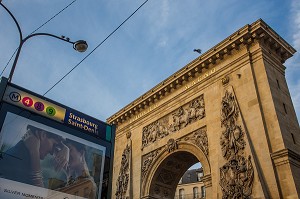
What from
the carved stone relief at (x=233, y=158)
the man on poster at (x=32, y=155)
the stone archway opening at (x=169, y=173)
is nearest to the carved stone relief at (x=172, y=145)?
the stone archway opening at (x=169, y=173)

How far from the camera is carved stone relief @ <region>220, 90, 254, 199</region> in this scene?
1447 cm

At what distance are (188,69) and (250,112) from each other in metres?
5.53

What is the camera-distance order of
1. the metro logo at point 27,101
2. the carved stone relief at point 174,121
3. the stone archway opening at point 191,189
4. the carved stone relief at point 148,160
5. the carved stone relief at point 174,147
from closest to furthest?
1. the metro logo at point 27,101
2. the carved stone relief at point 174,147
3. the carved stone relief at point 174,121
4. the carved stone relief at point 148,160
5. the stone archway opening at point 191,189


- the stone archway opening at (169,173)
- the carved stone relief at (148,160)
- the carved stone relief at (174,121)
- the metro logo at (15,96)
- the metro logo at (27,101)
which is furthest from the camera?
the carved stone relief at (148,160)

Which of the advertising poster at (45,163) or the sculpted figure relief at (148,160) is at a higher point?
the sculpted figure relief at (148,160)

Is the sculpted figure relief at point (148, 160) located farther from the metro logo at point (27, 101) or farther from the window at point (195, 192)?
the window at point (195, 192)

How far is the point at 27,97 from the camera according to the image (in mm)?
8312

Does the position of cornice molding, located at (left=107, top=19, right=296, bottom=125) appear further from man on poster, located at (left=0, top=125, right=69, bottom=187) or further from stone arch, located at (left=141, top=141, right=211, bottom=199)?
man on poster, located at (left=0, top=125, right=69, bottom=187)

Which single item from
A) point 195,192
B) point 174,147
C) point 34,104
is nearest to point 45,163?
point 34,104

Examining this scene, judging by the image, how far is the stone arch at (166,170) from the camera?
19.9 meters

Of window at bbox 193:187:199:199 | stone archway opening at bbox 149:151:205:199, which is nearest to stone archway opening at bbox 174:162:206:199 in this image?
window at bbox 193:187:199:199

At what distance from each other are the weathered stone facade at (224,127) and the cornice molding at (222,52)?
5cm

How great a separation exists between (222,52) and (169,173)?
8.74 meters

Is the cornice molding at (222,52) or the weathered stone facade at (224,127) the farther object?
the cornice molding at (222,52)
